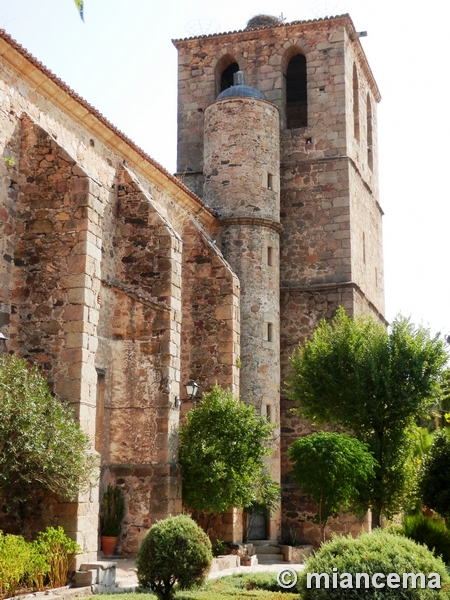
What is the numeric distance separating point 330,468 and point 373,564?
411 inches

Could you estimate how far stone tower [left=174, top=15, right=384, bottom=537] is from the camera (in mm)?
23359

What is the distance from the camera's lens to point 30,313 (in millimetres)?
14500

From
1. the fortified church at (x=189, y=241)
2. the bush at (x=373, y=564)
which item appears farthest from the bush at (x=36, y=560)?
the bush at (x=373, y=564)

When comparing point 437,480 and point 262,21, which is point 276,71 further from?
point 437,480

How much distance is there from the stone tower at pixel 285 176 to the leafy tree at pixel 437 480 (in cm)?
410

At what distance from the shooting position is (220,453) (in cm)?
1727

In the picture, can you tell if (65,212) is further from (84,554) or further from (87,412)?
(84,554)

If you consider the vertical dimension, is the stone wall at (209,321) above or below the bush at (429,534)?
above

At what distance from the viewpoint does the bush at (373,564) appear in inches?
341

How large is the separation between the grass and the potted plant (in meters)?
2.80

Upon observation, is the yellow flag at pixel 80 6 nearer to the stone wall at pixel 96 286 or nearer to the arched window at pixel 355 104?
the stone wall at pixel 96 286

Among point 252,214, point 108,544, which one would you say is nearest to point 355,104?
point 252,214

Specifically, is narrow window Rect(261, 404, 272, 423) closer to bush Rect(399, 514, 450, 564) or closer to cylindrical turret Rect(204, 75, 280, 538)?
cylindrical turret Rect(204, 75, 280, 538)

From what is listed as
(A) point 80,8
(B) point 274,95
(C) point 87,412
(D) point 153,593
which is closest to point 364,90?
(B) point 274,95
